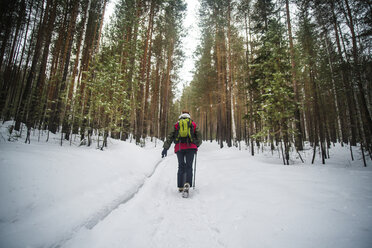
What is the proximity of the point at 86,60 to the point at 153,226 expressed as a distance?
47.7ft

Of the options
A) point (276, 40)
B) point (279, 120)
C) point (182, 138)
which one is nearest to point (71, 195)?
point (182, 138)

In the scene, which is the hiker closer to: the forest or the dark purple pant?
the dark purple pant

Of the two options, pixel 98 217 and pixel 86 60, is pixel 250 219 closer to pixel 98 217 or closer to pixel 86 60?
pixel 98 217

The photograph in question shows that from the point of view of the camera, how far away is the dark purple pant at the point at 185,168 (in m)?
3.95

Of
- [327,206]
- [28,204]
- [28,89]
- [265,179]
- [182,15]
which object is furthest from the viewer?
[182,15]

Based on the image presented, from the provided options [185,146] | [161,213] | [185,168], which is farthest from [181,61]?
[161,213]

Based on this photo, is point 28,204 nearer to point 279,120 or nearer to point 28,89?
point 279,120

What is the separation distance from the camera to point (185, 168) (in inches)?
158

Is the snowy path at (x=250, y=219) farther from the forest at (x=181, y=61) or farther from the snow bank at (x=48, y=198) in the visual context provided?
the forest at (x=181, y=61)

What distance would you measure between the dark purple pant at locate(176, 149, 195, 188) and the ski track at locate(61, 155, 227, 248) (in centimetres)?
58

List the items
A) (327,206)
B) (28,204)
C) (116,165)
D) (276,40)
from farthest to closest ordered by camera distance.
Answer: (276,40) < (116,165) < (327,206) < (28,204)

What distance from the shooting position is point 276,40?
707cm

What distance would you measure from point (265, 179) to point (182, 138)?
8.93 ft

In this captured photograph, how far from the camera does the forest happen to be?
6.51 meters
